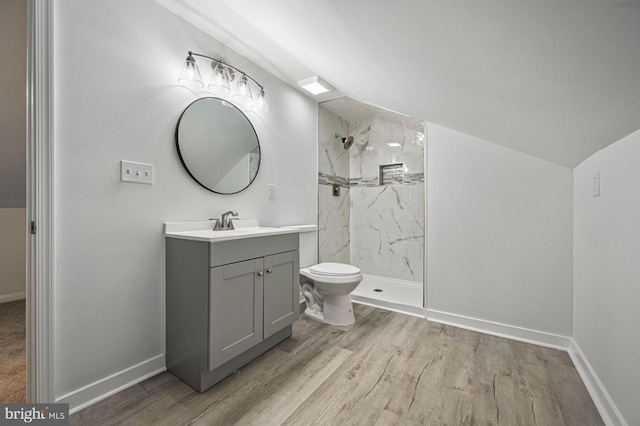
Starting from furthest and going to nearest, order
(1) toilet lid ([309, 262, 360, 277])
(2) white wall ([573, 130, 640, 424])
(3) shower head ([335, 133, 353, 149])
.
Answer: (3) shower head ([335, 133, 353, 149]) < (1) toilet lid ([309, 262, 360, 277]) < (2) white wall ([573, 130, 640, 424])

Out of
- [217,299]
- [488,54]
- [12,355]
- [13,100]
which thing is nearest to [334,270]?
[217,299]

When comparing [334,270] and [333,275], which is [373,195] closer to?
[334,270]

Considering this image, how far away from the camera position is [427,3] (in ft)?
2.36

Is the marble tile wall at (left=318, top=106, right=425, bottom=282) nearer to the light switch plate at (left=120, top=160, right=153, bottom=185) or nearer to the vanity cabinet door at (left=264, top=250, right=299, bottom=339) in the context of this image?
the vanity cabinet door at (left=264, top=250, right=299, bottom=339)

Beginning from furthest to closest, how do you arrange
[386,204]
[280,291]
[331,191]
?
[386,204]
[331,191]
[280,291]

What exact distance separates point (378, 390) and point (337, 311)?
86 centimetres

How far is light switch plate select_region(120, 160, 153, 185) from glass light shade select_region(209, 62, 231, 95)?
2.47 feet

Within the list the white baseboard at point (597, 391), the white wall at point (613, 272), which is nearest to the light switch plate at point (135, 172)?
the white wall at point (613, 272)

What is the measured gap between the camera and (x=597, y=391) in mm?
1347

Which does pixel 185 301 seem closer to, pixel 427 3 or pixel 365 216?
pixel 427 3

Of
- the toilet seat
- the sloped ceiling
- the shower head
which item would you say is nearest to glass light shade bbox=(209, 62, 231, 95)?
the sloped ceiling

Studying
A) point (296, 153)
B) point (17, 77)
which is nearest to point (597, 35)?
point (296, 153)

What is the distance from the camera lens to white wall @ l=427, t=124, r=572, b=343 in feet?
6.31

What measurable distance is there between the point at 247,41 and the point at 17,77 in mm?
1872
